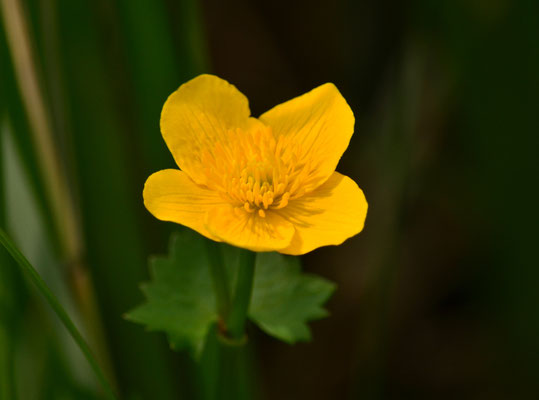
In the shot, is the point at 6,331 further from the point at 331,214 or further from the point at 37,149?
the point at 331,214

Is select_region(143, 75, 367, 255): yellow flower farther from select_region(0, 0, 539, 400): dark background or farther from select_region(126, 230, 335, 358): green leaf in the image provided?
select_region(0, 0, 539, 400): dark background

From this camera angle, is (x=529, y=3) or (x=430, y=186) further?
(x=430, y=186)

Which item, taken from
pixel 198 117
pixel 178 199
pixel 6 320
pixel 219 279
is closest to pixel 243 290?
pixel 219 279

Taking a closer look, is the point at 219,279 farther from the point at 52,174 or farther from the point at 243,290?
the point at 52,174

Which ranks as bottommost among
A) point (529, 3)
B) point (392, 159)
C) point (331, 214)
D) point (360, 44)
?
point (392, 159)

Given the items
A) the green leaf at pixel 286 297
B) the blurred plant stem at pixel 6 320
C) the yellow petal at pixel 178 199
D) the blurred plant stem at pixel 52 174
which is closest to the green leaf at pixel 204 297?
the green leaf at pixel 286 297

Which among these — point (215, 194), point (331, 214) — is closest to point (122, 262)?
point (215, 194)

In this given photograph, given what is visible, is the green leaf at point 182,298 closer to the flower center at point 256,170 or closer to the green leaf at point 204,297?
the green leaf at point 204,297
